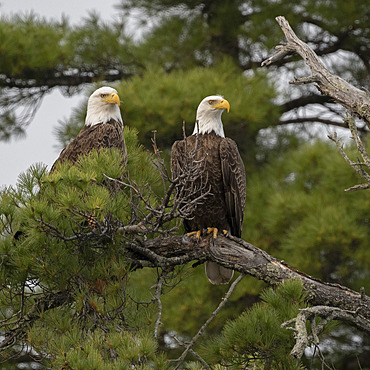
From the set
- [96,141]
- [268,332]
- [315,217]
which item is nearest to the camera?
[268,332]

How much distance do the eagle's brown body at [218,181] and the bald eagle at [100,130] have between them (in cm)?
40

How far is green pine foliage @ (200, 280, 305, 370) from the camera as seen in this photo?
309cm

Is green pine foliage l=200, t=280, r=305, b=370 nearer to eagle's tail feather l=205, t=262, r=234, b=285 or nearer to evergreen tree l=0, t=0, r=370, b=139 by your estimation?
eagle's tail feather l=205, t=262, r=234, b=285

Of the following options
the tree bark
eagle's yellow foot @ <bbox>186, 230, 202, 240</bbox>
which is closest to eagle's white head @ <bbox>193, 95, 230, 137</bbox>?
eagle's yellow foot @ <bbox>186, 230, 202, 240</bbox>

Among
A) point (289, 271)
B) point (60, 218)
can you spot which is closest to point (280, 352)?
point (289, 271)

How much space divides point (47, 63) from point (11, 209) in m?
4.60

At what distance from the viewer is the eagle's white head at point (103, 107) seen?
4570 millimetres

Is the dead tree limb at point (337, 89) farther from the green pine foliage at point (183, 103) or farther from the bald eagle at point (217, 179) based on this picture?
the green pine foliage at point (183, 103)

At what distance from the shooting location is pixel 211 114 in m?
4.38

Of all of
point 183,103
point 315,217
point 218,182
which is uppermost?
point 218,182

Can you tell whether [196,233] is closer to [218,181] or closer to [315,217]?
[218,181]

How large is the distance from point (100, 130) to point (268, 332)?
1.80m

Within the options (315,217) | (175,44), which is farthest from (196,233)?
(175,44)

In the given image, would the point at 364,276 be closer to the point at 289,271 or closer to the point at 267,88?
the point at 267,88
